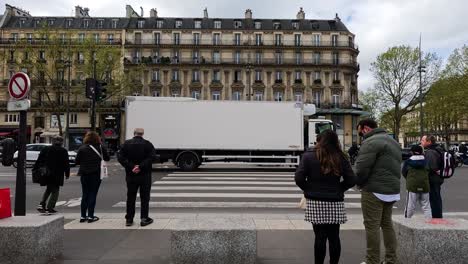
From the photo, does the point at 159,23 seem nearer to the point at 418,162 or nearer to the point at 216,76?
the point at 216,76

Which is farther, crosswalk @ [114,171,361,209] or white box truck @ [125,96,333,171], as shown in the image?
white box truck @ [125,96,333,171]

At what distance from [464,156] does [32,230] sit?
104 ft

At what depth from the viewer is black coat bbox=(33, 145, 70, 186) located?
9.28 meters

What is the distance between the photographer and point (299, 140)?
21281 millimetres

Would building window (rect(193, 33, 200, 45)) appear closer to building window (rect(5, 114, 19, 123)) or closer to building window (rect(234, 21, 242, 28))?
building window (rect(234, 21, 242, 28))

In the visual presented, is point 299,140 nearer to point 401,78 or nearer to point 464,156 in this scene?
point 464,156

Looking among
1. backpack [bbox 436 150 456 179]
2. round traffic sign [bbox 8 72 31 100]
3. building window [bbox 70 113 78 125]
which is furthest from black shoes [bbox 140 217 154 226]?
building window [bbox 70 113 78 125]

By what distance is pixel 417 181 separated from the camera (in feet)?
25.3

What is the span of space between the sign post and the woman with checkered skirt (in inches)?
180

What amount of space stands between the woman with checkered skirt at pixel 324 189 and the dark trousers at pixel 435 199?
12.5 feet

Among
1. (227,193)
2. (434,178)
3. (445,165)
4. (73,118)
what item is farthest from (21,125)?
(73,118)

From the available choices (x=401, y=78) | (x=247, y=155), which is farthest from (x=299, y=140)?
(x=401, y=78)

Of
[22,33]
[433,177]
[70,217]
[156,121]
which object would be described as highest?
[22,33]

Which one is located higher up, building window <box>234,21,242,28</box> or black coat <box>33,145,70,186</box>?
building window <box>234,21,242,28</box>
